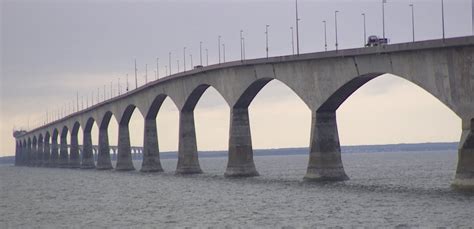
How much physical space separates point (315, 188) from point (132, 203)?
1344 cm

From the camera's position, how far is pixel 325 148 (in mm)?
65188

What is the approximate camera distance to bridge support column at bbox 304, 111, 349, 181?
65.3 metres

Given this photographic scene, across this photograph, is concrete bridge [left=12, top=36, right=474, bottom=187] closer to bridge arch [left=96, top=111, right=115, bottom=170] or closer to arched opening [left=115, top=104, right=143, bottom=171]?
arched opening [left=115, top=104, right=143, bottom=171]

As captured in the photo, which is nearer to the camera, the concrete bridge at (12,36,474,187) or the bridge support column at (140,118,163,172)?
the concrete bridge at (12,36,474,187)

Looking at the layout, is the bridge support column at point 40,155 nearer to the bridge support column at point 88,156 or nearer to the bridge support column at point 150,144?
the bridge support column at point 88,156

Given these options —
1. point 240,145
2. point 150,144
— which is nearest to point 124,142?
Result: point 150,144

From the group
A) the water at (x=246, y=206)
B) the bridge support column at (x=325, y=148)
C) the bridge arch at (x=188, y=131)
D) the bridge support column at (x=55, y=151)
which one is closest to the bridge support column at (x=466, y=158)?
the water at (x=246, y=206)

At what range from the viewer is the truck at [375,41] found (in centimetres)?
6334

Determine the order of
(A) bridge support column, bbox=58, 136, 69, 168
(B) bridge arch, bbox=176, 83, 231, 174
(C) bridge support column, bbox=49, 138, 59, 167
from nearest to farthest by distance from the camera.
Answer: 1. (B) bridge arch, bbox=176, 83, 231, 174
2. (A) bridge support column, bbox=58, 136, 69, 168
3. (C) bridge support column, bbox=49, 138, 59, 167

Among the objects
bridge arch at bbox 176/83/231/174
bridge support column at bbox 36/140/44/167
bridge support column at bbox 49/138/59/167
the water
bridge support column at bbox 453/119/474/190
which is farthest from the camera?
bridge support column at bbox 36/140/44/167

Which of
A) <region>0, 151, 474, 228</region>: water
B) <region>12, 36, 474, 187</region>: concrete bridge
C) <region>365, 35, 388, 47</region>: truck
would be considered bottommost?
<region>0, 151, 474, 228</region>: water

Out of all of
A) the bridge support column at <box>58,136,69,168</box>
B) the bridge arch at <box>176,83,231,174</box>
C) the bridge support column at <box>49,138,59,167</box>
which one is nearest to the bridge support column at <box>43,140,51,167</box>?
the bridge support column at <box>49,138,59,167</box>

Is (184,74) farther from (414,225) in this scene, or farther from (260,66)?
(414,225)

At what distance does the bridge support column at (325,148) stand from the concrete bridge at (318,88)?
0.07m
